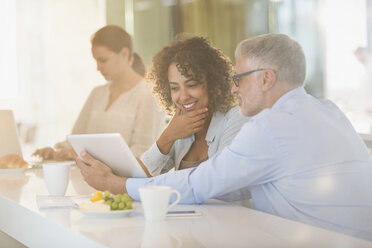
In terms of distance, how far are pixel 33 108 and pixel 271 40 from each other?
11.4ft

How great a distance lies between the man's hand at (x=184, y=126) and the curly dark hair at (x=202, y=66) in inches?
2.5

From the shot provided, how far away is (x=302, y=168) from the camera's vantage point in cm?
143

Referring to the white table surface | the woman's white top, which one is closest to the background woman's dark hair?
the woman's white top

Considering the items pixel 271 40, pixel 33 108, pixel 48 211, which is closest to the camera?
pixel 48 211

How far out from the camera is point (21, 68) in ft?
15.3

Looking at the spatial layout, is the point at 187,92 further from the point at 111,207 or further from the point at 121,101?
the point at 121,101

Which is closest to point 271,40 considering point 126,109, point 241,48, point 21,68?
point 241,48

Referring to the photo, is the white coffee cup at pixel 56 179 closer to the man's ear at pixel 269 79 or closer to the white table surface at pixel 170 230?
the white table surface at pixel 170 230

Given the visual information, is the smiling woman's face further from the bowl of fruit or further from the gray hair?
the bowl of fruit

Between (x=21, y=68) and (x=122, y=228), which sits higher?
(x=21, y=68)

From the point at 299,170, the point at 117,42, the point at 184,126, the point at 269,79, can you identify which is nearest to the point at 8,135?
the point at 184,126

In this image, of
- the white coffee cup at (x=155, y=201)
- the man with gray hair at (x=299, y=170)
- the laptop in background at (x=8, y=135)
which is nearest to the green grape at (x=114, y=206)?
the white coffee cup at (x=155, y=201)

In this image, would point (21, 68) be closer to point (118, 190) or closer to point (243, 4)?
point (243, 4)

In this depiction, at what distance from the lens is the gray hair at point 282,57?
5.33 feet
